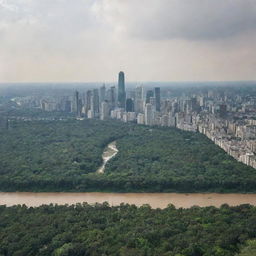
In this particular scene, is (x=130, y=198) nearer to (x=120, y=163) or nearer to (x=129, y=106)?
(x=120, y=163)

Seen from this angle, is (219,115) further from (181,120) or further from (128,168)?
(128,168)

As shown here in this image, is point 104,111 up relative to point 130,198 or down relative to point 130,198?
up

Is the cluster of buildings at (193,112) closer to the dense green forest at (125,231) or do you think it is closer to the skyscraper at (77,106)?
the skyscraper at (77,106)

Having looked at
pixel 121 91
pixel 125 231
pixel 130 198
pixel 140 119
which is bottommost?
pixel 130 198

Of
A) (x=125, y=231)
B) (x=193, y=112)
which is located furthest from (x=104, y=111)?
(x=125, y=231)

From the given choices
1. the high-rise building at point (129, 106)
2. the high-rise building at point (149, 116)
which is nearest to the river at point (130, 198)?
the high-rise building at point (149, 116)

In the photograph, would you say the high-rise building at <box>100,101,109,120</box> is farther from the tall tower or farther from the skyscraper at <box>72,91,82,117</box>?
the tall tower
